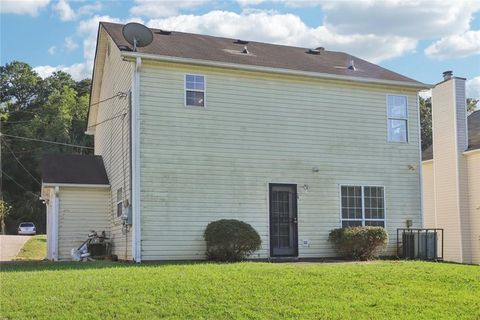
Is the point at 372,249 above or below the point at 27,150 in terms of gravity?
below

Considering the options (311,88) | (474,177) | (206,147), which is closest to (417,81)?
(311,88)

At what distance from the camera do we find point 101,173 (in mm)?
20141

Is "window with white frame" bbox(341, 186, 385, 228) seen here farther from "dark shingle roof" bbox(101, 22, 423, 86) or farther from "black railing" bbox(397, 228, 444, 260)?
"dark shingle roof" bbox(101, 22, 423, 86)

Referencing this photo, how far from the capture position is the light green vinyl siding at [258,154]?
16.0 m

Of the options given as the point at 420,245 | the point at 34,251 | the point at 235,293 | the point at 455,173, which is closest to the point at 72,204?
the point at 235,293

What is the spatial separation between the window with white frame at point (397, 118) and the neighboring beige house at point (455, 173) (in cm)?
430

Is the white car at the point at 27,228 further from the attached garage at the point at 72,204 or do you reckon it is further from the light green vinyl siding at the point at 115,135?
the attached garage at the point at 72,204

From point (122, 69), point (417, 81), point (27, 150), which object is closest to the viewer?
point (122, 69)

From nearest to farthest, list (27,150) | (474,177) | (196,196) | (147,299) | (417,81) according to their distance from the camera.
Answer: (147,299)
(196,196)
(417,81)
(474,177)
(27,150)

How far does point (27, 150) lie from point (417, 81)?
42351 mm

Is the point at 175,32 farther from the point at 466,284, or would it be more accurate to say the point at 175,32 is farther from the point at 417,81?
the point at 466,284

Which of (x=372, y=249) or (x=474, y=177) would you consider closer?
(x=372, y=249)

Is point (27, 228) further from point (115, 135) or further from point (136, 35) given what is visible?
point (136, 35)

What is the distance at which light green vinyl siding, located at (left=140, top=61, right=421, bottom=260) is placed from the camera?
16.0m
